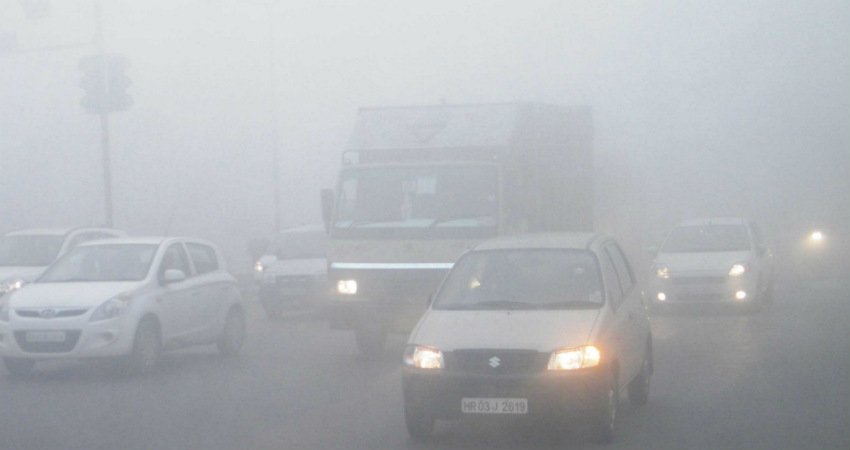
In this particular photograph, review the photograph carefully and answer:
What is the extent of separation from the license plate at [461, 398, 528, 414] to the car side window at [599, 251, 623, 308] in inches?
55.7

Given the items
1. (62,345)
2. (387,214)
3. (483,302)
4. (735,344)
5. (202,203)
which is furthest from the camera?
Result: (202,203)

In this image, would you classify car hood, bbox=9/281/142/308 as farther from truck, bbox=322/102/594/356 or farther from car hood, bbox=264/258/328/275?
car hood, bbox=264/258/328/275

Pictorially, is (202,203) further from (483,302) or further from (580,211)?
(483,302)

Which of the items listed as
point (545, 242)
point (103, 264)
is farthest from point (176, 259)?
point (545, 242)

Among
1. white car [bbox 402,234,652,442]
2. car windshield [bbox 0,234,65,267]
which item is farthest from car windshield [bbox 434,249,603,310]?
car windshield [bbox 0,234,65,267]

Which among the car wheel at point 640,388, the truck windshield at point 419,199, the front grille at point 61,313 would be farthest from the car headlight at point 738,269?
the front grille at point 61,313

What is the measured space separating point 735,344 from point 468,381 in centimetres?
787

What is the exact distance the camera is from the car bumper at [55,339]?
12.0 meters

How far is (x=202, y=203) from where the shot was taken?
41688 millimetres

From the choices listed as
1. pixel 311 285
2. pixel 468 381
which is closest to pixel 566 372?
pixel 468 381

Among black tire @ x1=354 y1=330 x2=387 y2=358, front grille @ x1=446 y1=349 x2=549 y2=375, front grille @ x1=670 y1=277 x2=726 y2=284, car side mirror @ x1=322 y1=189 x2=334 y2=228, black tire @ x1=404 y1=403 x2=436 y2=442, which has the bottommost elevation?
black tire @ x1=354 y1=330 x2=387 y2=358

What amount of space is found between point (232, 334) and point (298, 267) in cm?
592

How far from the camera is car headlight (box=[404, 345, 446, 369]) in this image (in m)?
8.15

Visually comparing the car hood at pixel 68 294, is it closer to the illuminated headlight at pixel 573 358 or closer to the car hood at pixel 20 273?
the car hood at pixel 20 273
